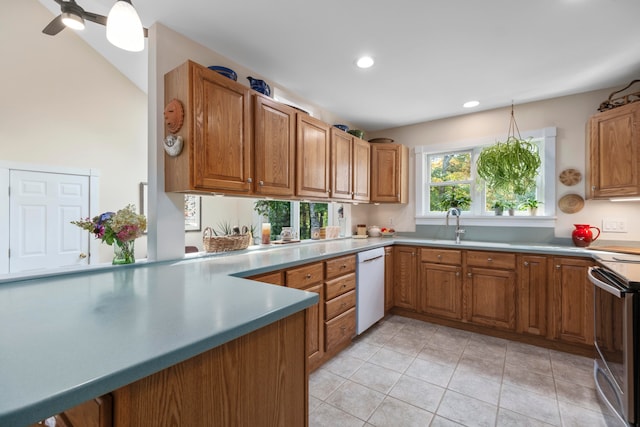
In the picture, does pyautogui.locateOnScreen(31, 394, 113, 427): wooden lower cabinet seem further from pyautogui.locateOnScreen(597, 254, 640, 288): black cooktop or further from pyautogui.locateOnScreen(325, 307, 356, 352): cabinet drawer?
pyautogui.locateOnScreen(597, 254, 640, 288): black cooktop

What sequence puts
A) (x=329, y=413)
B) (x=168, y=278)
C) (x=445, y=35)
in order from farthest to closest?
1. (x=445, y=35)
2. (x=329, y=413)
3. (x=168, y=278)

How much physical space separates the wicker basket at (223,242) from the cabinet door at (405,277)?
1.86 m

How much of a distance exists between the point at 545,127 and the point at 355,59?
2.32 metres

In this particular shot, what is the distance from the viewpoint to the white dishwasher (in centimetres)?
268

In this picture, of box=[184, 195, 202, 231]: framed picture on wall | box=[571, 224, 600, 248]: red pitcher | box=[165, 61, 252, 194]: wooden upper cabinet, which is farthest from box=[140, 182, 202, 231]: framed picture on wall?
box=[571, 224, 600, 248]: red pitcher

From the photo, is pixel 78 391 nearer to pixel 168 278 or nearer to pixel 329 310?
pixel 168 278

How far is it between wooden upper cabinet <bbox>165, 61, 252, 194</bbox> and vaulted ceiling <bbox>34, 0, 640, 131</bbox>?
398 mm

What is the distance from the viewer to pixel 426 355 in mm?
2406

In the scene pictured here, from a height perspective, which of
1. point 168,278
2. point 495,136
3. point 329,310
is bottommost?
point 329,310

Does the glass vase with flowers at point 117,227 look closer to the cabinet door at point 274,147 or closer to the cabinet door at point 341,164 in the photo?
the cabinet door at point 274,147

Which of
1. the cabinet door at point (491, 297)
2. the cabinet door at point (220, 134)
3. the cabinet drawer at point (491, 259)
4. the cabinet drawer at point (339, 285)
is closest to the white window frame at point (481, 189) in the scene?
the cabinet drawer at point (491, 259)

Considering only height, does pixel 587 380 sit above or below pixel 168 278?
below

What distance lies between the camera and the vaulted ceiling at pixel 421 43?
5.65 feet

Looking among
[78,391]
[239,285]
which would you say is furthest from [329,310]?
[78,391]
